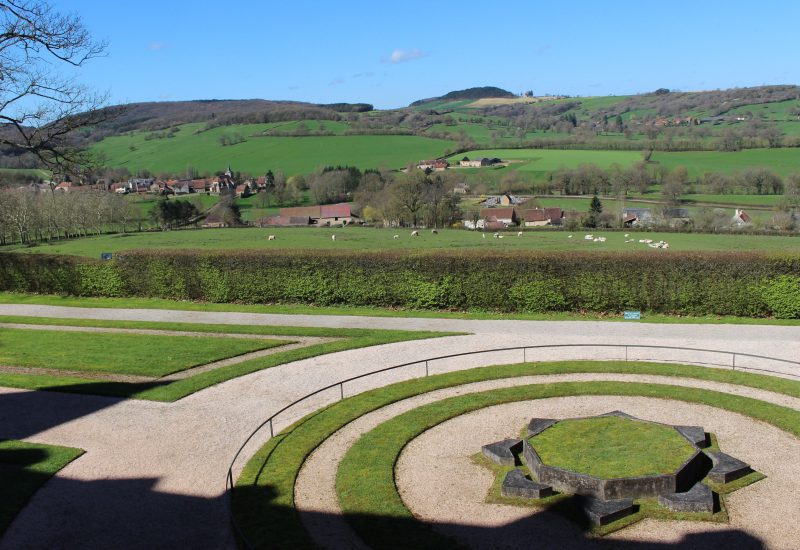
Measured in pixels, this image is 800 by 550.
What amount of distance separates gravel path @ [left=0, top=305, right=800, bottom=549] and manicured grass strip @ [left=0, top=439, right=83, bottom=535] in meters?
0.31

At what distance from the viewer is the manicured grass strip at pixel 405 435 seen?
13445 millimetres

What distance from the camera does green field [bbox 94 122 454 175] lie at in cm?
13600

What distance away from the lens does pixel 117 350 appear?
28.1 m

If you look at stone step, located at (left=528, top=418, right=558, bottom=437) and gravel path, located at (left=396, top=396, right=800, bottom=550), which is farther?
stone step, located at (left=528, top=418, right=558, bottom=437)

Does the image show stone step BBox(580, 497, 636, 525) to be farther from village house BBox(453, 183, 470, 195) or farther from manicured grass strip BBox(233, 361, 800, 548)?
village house BBox(453, 183, 470, 195)

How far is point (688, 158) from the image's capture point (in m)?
121

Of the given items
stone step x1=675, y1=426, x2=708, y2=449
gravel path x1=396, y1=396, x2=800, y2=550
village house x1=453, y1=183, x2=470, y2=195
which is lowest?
gravel path x1=396, y1=396, x2=800, y2=550

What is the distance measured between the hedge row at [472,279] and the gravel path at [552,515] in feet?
43.6

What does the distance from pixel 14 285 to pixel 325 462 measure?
35857mm

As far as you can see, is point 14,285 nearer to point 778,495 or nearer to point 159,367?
point 159,367

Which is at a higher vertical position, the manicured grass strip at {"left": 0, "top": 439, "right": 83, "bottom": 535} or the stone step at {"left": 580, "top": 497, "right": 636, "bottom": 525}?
the manicured grass strip at {"left": 0, "top": 439, "right": 83, "bottom": 535}

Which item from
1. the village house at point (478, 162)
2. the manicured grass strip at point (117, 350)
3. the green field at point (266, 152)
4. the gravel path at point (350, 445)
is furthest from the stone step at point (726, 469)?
the village house at point (478, 162)

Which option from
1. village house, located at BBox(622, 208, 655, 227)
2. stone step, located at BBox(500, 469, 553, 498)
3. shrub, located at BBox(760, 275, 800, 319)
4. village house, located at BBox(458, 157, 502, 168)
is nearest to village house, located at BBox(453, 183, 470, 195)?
village house, located at BBox(458, 157, 502, 168)

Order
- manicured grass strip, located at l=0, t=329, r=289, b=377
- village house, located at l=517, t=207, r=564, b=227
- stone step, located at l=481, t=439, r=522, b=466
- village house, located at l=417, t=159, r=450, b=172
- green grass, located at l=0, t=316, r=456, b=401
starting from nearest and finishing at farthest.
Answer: stone step, located at l=481, t=439, r=522, b=466
green grass, located at l=0, t=316, r=456, b=401
manicured grass strip, located at l=0, t=329, r=289, b=377
village house, located at l=517, t=207, r=564, b=227
village house, located at l=417, t=159, r=450, b=172
